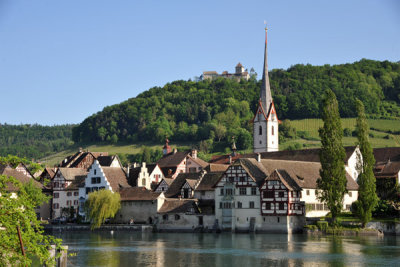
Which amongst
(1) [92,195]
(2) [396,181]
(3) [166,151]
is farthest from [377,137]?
(1) [92,195]

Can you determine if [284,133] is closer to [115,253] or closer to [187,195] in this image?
[187,195]

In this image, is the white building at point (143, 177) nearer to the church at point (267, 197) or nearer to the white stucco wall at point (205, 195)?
the white stucco wall at point (205, 195)

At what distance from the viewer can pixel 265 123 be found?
11825cm

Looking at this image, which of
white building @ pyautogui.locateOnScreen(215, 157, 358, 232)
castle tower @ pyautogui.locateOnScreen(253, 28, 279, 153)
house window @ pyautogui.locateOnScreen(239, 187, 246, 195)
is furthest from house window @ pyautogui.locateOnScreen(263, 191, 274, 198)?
castle tower @ pyautogui.locateOnScreen(253, 28, 279, 153)

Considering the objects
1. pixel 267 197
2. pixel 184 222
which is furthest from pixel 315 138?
pixel 267 197

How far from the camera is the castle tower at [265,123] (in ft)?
388

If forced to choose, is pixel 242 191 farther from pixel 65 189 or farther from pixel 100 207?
pixel 65 189

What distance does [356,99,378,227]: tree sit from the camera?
223 feet

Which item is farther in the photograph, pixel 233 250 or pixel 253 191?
pixel 253 191

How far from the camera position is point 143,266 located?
141 ft

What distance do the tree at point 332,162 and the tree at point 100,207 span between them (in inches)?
1051

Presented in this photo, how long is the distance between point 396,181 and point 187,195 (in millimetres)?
27246

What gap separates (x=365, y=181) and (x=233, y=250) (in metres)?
22.3

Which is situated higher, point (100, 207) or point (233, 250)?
point (100, 207)
